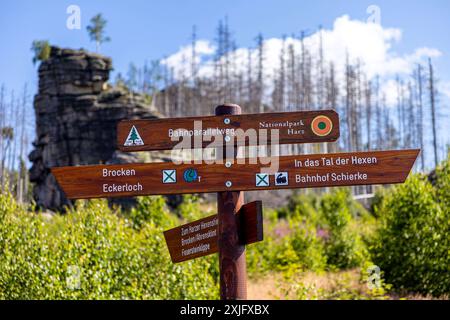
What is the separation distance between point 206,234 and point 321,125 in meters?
1.47

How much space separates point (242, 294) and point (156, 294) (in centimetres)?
807

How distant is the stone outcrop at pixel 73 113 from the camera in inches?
1628

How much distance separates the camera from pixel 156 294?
12.9m

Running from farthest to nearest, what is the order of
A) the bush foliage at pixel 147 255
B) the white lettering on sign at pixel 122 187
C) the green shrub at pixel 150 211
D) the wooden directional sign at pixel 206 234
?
the green shrub at pixel 150 211 < the bush foliage at pixel 147 255 < the white lettering on sign at pixel 122 187 < the wooden directional sign at pixel 206 234

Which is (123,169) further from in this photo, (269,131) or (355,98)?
(355,98)

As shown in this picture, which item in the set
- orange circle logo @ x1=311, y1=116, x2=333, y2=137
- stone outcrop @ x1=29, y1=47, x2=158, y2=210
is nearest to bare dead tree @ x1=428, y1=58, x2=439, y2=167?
stone outcrop @ x1=29, y1=47, x2=158, y2=210

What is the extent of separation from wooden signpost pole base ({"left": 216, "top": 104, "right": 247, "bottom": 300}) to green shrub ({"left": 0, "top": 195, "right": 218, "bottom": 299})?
612 centimetres

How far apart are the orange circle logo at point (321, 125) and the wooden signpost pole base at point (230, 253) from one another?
95 centimetres

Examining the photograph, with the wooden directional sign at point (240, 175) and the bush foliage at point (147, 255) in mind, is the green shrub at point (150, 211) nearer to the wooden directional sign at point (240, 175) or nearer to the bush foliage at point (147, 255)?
the bush foliage at point (147, 255)

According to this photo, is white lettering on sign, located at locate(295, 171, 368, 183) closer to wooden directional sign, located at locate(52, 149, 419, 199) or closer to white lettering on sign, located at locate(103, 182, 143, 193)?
wooden directional sign, located at locate(52, 149, 419, 199)

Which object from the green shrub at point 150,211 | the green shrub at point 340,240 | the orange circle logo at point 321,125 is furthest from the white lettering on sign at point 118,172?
the green shrub at point 340,240

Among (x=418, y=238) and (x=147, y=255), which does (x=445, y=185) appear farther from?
(x=147, y=255)
